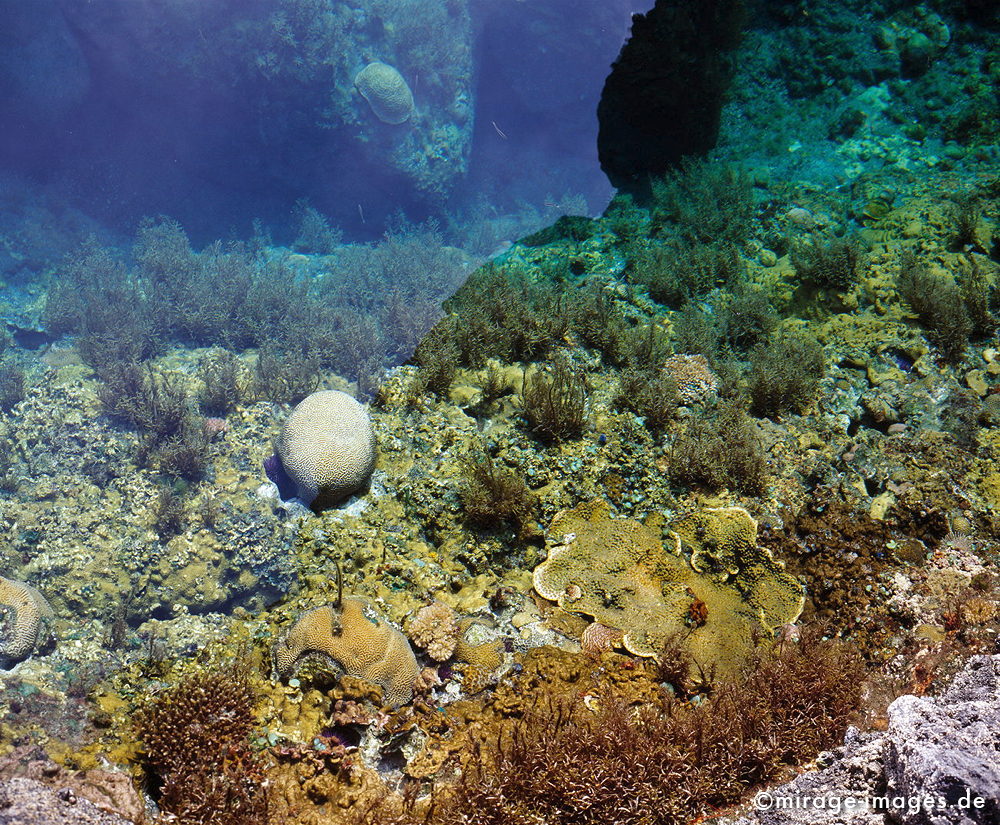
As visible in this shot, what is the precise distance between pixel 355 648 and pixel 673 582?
7.53 ft

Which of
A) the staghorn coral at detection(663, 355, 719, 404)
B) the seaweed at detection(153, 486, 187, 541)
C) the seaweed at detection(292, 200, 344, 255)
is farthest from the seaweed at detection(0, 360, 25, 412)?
the seaweed at detection(292, 200, 344, 255)

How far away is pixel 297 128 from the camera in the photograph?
27.8 m

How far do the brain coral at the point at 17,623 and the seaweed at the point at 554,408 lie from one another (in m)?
4.80

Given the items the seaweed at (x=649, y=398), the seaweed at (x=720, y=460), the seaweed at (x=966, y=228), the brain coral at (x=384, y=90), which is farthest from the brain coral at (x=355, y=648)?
the brain coral at (x=384, y=90)

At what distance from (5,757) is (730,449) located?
5.03 metres

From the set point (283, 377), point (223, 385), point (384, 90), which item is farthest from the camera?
point (384, 90)

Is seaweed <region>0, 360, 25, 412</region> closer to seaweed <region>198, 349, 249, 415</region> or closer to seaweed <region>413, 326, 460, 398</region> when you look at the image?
seaweed <region>198, 349, 249, 415</region>

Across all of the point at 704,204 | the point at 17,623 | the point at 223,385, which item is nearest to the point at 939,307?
the point at 704,204

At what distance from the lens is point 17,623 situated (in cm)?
479

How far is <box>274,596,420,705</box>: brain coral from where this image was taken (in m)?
3.43

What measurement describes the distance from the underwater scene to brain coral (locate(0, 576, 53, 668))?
0.02 metres

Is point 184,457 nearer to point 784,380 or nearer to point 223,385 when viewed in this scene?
point 223,385

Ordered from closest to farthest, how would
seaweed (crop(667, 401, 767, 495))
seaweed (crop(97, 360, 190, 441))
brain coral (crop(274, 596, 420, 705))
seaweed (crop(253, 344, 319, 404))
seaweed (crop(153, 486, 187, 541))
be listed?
brain coral (crop(274, 596, 420, 705)) < seaweed (crop(667, 401, 767, 495)) < seaweed (crop(153, 486, 187, 541)) < seaweed (crop(97, 360, 190, 441)) < seaweed (crop(253, 344, 319, 404))

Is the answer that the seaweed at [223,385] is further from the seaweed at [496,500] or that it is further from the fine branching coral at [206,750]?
the fine branching coral at [206,750]
